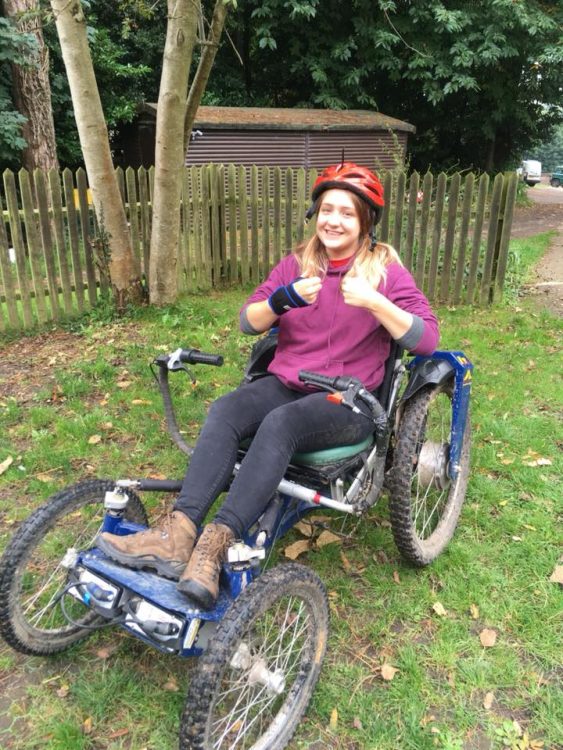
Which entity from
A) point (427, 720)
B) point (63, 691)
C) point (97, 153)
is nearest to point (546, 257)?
point (97, 153)

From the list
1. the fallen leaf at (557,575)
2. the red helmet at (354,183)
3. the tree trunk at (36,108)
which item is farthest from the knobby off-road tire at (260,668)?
the tree trunk at (36,108)

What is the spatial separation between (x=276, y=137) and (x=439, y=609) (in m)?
11.5

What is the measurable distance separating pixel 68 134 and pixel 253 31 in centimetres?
Result: 803

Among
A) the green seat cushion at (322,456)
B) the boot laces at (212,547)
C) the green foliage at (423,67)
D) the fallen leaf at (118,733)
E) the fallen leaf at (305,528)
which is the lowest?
the fallen leaf at (118,733)

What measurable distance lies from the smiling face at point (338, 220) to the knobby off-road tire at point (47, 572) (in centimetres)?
130

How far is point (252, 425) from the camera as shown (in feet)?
7.59

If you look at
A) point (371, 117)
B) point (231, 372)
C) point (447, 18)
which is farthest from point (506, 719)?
point (447, 18)

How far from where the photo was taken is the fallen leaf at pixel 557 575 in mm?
2609

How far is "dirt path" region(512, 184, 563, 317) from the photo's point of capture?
22.2ft

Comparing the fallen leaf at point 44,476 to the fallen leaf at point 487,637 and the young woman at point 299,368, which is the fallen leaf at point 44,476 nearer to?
the young woman at point 299,368

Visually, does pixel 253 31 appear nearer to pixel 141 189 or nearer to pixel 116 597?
pixel 141 189

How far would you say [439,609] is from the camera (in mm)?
2471

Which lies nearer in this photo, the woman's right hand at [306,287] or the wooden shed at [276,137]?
the woman's right hand at [306,287]

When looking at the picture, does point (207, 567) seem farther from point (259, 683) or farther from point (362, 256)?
point (362, 256)
